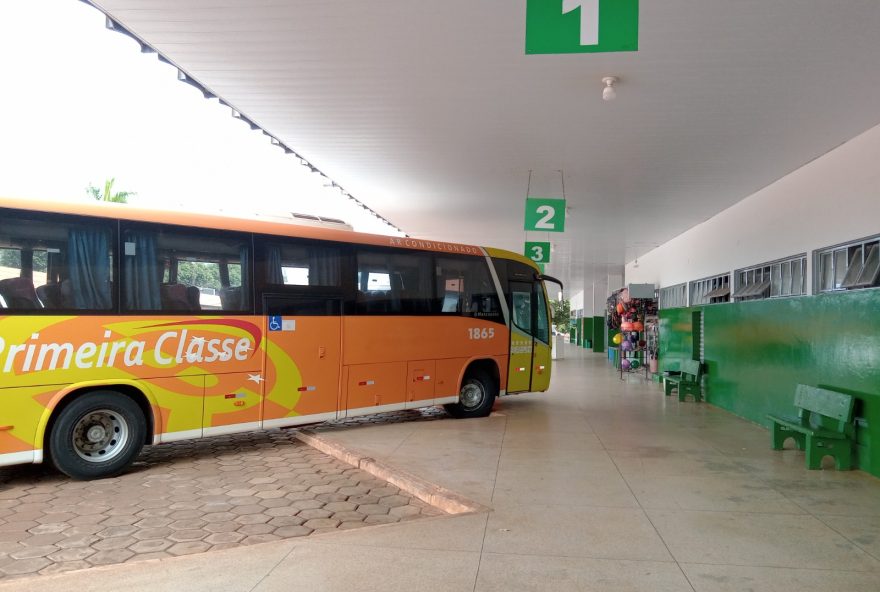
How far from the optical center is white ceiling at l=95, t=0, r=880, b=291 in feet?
20.9

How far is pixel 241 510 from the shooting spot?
5.81 metres

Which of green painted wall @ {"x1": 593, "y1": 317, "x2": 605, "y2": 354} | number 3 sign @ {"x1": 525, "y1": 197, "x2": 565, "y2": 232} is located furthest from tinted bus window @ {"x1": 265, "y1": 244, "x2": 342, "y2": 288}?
green painted wall @ {"x1": 593, "y1": 317, "x2": 605, "y2": 354}

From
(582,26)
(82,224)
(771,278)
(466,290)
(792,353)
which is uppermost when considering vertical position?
(582,26)

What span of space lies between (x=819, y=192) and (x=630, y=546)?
879cm

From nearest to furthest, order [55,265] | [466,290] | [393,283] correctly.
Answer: [55,265], [393,283], [466,290]

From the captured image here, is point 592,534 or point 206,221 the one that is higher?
point 206,221

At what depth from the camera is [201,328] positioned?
7.59 metres

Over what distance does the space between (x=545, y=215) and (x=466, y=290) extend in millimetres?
2692

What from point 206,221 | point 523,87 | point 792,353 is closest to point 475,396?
point 792,353

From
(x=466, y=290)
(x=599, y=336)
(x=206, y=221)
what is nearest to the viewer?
(x=206, y=221)

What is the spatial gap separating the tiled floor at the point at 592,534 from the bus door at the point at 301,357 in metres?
0.92

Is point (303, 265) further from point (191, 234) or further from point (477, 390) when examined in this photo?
point (477, 390)

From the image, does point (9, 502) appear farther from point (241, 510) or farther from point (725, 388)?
point (725, 388)

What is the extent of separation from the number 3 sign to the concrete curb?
248 inches
